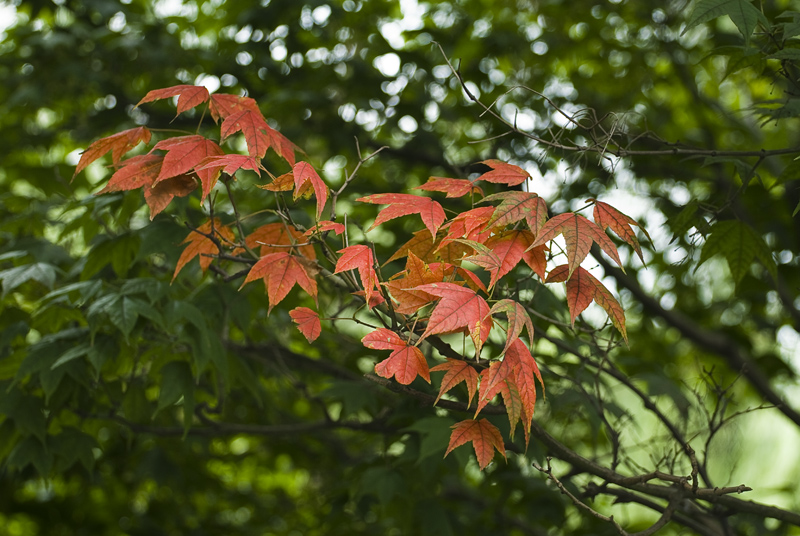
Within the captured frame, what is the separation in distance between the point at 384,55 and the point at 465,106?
43cm

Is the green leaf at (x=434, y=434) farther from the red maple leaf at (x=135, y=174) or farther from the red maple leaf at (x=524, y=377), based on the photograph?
the red maple leaf at (x=135, y=174)

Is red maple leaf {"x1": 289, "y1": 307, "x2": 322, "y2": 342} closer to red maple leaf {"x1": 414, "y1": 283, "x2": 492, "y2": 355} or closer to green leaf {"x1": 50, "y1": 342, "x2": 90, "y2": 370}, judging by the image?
red maple leaf {"x1": 414, "y1": 283, "x2": 492, "y2": 355}

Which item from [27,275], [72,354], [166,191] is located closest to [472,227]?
[166,191]

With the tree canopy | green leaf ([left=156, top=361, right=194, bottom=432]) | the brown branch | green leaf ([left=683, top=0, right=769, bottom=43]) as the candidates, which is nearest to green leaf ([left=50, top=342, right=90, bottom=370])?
the tree canopy

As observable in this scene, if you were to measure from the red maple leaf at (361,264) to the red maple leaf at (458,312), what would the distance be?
110mm

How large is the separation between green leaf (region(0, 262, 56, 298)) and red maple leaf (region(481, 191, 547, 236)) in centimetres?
111

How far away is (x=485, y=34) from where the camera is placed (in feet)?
9.25

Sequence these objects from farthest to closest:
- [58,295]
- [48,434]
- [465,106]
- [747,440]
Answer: [747,440], [465,106], [48,434], [58,295]

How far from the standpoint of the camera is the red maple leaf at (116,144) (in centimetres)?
121

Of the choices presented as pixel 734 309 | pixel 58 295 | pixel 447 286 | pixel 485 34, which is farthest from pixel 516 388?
pixel 734 309

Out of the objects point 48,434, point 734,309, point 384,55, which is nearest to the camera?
point 48,434

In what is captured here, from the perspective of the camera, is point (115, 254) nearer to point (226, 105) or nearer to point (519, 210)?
point (226, 105)

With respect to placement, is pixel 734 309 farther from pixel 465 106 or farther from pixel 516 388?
pixel 516 388

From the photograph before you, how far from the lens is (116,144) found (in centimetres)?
124
